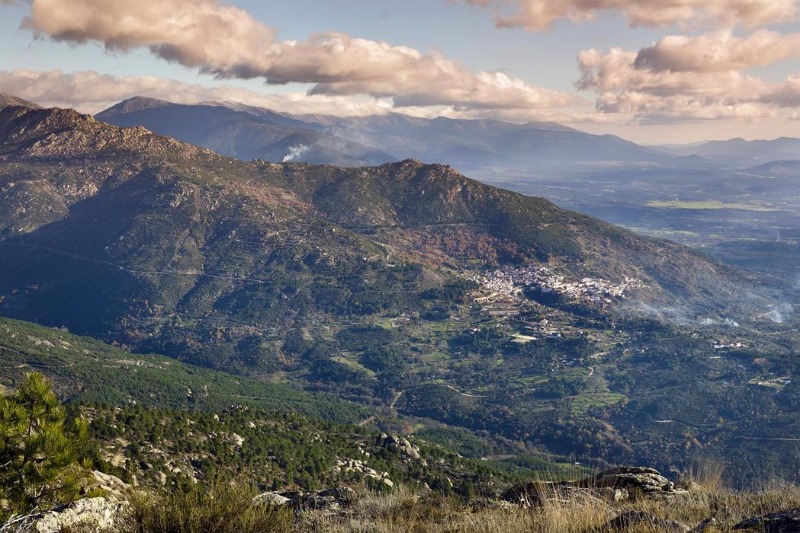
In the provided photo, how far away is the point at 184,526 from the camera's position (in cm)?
1457

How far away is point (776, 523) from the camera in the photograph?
15422mm

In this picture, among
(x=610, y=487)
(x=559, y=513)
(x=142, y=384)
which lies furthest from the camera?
(x=142, y=384)

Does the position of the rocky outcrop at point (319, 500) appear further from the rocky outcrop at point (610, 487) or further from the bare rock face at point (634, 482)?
the bare rock face at point (634, 482)

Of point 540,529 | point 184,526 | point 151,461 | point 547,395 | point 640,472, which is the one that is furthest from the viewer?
point 547,395

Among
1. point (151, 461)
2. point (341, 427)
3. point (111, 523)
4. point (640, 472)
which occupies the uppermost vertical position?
point (111, 523)

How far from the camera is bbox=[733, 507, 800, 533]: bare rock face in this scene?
49.2 feet

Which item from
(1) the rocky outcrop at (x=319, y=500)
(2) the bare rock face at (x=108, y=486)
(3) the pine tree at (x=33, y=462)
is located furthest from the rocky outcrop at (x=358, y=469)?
(3) the pine tree at (x=33, y=462)

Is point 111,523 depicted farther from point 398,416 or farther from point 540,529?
point 398,416

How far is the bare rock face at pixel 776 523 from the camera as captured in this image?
15.0m

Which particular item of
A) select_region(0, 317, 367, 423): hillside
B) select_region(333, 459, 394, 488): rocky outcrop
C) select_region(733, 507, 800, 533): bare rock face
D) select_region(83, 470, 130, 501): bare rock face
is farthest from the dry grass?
select_region(0, 317, 367, 423): hillside

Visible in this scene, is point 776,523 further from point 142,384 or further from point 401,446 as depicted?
point 142,384

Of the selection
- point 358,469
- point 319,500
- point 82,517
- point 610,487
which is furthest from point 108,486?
point 358,469

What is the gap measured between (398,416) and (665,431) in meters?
71.4

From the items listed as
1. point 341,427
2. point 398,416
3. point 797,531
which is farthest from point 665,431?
point 797,531
